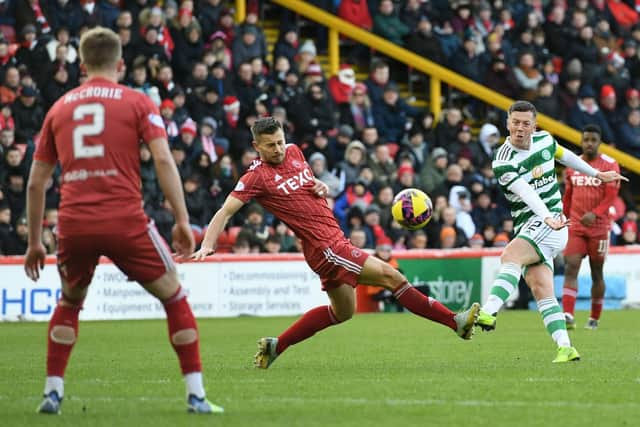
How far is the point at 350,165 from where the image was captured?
2425 cm

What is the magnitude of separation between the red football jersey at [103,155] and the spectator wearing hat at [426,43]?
68.3 feet

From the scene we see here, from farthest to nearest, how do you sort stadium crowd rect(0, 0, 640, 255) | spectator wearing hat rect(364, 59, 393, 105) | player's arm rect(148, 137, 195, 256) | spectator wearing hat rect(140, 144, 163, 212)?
1. spectator wearing hat rect(364, 59, 393, 105)
2. stadium crowd rect(0, 0, 640, 255)
3. spectator wearing hat rect(140, 144, 163, 212)
4. player's arm rect(148, 137, 195, 256)

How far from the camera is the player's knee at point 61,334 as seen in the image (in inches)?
320

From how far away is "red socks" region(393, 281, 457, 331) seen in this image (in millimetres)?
11484

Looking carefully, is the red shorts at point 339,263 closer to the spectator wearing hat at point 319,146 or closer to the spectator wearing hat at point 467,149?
the spectator wearing hat at point 319,146

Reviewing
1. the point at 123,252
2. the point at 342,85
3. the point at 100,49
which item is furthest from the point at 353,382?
the point at 342,85

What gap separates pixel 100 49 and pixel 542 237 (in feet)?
17.4

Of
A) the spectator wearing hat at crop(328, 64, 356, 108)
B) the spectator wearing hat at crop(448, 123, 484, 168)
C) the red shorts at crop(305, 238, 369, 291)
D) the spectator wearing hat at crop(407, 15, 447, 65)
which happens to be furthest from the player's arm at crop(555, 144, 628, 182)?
the spectator wearing hat at crop(407, 15, 447, 65)

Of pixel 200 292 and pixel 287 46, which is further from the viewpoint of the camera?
pixel 287 46

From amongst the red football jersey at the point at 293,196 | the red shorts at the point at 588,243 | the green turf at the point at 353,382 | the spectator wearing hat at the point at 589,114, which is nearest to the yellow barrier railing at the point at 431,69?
the spectator wearing hat at the point at 589,114

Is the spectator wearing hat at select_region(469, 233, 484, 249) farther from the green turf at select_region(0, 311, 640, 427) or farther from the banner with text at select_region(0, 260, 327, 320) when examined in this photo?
the green turf at select_region(0, 311, 640, 427)

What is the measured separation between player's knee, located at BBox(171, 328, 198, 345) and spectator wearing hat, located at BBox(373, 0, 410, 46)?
69.0ft

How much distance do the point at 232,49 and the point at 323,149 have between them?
2.57m

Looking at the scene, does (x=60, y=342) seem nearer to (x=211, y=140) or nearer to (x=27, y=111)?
(x=27, y=111)
